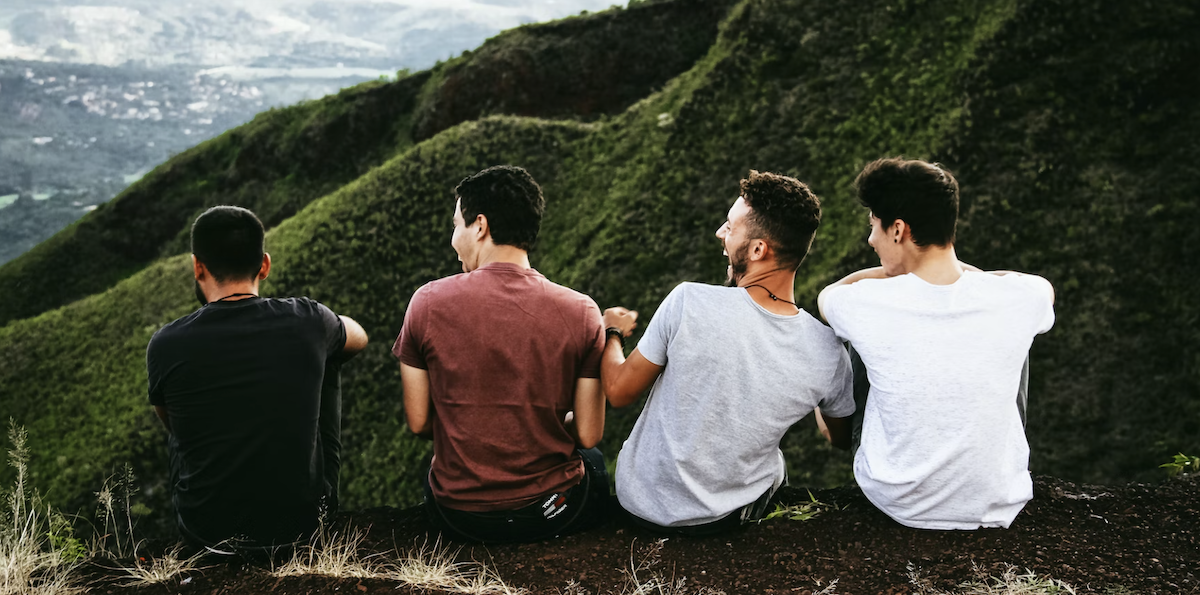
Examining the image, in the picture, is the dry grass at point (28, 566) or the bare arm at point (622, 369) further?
the dry grass at point (28, 566)

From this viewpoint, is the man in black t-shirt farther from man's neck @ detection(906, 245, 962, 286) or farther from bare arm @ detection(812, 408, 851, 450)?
man's neck @ detection(906, 245, 962, 286)

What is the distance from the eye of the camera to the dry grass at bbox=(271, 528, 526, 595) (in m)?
4.02

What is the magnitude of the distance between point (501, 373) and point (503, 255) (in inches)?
25.0

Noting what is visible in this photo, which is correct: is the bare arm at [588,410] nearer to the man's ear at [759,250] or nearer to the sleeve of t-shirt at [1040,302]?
the man's ear at [759,250]

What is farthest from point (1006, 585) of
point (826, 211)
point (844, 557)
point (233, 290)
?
point (826, 211)

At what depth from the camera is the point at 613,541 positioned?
440 centimetres

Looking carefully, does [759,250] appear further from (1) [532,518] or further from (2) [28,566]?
(2) [28,566]

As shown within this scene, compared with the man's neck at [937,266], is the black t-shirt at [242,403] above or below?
below

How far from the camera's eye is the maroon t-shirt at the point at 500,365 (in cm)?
408

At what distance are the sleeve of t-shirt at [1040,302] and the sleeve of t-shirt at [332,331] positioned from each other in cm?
345

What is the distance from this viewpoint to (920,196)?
155 inches

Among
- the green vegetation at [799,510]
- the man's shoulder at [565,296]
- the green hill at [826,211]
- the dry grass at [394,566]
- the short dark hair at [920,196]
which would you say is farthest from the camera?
the green hill at [826,211]

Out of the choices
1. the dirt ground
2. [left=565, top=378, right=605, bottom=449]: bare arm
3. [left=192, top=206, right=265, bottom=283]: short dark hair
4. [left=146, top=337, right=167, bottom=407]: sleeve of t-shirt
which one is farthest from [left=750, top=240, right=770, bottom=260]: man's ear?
[left=146, top=337, right=167, bottom=407]: sleeve of t-shirt

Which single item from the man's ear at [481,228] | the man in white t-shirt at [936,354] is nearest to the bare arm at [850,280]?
the man in white t-shirt at [936,354]
